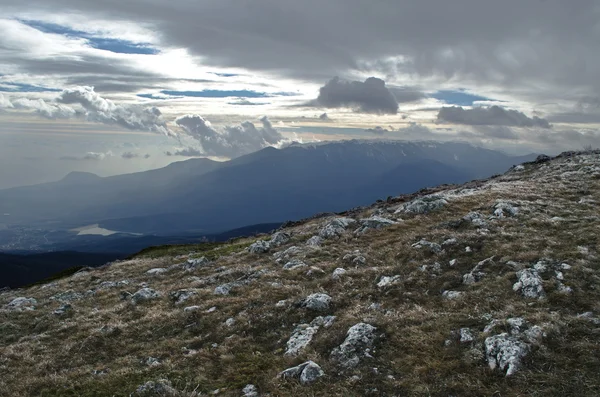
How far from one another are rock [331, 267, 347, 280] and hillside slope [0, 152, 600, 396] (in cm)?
13

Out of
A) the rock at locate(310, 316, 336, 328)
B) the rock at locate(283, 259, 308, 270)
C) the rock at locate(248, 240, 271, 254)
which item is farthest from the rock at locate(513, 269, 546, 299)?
the rock at locate(248, 240, 271, 254)

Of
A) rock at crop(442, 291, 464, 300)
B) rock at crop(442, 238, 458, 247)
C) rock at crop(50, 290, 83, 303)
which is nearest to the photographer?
rock at crop(442, 291, 464, 300)

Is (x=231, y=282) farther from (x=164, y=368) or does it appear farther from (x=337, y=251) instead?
(x=164, y=368)

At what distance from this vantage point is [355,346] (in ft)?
48.8

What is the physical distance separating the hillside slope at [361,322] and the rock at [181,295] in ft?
0.48

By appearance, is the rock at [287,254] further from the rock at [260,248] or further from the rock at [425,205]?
the rock at [425,205]

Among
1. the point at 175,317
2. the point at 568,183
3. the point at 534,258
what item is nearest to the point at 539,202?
the point at 568,183

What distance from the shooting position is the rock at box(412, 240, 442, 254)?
23831 millimetres

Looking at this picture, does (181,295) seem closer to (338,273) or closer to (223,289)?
(223,289)

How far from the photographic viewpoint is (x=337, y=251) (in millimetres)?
29938

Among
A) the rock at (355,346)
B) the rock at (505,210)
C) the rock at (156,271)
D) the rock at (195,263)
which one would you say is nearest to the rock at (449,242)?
the rock at (505,210)

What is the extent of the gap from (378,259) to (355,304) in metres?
7.06

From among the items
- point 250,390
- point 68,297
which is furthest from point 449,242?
point 68,297

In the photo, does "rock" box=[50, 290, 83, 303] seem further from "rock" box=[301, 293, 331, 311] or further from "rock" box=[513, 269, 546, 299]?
"rock" box=[513, 269, 546, 299]
